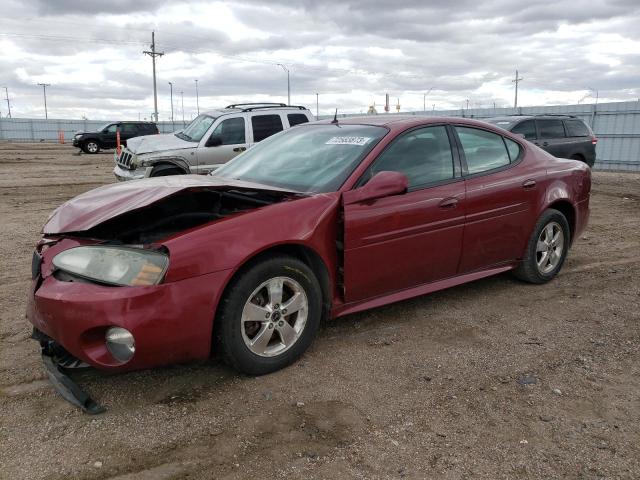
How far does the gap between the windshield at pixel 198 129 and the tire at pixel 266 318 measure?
796cm

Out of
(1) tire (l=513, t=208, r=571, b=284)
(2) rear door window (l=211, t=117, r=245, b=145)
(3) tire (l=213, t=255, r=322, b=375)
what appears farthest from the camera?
(2) rear door window (l=211, t=117, r=245, b=145)

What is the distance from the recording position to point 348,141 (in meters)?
4.11

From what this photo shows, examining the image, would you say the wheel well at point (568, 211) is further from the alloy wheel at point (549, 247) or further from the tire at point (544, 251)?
the alloy wheel at point (549, 247)

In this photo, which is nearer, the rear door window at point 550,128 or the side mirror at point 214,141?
the side mirror at point 214,141

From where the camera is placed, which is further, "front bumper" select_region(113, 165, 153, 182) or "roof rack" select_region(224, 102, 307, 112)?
"roof rack" select_region(224, 102, 307, 112)

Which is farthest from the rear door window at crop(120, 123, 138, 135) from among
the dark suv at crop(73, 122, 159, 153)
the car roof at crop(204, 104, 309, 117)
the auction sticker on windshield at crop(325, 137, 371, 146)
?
the auction sticker on windshield at crop(325, 137, 371, 146)

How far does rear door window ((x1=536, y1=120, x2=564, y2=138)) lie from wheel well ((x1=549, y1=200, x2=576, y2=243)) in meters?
7.92

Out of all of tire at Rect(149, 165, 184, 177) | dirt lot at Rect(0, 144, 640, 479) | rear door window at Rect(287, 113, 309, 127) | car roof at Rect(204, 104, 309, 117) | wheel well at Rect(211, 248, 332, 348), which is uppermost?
car roof at Rect(204, 104, 309, 117)

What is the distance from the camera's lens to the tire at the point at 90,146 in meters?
28.3

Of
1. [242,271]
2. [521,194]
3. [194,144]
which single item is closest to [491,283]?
[521,194]

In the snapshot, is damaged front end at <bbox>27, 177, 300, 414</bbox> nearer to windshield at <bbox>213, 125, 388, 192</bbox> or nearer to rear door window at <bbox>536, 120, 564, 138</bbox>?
windshield at <bbox>213, 125, 388, 192</bbox>

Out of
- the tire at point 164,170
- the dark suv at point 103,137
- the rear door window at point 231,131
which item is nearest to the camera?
the tire at point 164,170

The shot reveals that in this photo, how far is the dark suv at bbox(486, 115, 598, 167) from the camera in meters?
12.4

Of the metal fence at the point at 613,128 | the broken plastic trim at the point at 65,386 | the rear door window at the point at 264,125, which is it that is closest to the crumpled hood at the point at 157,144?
the rear door window at the point at 264,125
